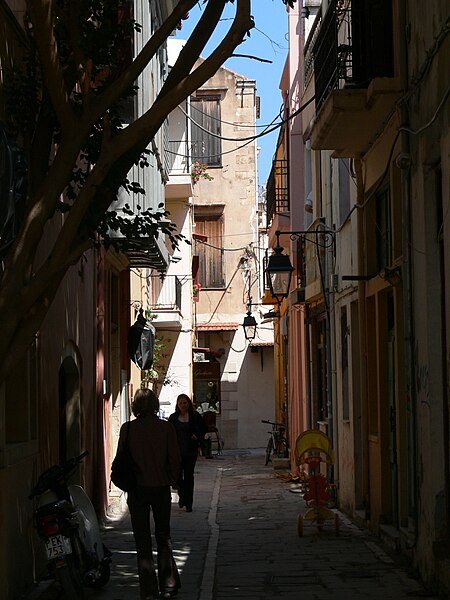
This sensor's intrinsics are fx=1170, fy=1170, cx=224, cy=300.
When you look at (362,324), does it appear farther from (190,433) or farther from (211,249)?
(211,249)

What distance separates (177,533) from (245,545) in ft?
5.16

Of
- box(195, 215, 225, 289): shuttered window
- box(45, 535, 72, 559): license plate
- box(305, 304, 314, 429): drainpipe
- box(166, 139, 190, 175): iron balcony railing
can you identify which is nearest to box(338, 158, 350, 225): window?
box(305, 304, 314, 429): drainpipe

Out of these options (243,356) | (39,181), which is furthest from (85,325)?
(243,356)

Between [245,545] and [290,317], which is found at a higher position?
[290,317]

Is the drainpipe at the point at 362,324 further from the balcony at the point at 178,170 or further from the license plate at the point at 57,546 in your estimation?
the balcony at the point at 178,170

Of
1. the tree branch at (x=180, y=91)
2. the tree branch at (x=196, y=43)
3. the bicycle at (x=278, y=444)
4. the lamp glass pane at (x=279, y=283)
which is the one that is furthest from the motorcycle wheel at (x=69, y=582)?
the bicycle at (x=278, y=444)

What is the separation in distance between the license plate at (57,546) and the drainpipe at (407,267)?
11.5 ft

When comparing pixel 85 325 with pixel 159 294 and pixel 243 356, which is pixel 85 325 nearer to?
pixel 159 294

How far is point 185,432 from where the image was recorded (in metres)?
17.6

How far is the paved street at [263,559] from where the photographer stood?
1033 cm

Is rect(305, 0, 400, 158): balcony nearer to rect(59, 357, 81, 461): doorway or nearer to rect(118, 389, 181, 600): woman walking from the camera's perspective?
rect(59, 357, 81, 461): doorway

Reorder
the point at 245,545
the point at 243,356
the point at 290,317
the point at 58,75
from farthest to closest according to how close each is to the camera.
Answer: the point at 243,356, the point at 290,317, the point at 245,545, the point at 58,75

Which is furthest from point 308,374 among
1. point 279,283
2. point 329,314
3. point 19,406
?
point 19,406

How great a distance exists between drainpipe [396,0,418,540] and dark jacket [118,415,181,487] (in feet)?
7.62
